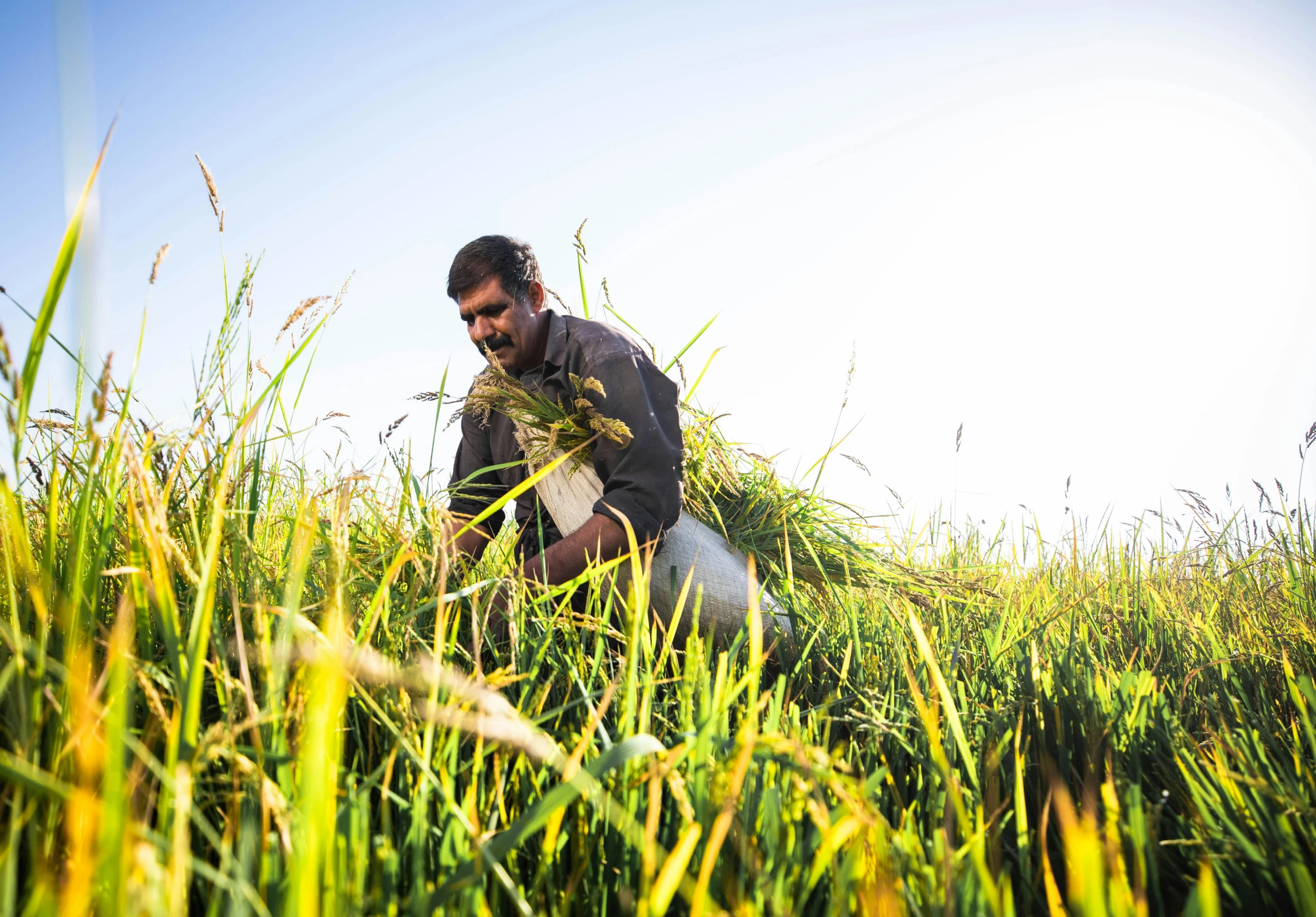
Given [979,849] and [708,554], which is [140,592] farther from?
[708,554]

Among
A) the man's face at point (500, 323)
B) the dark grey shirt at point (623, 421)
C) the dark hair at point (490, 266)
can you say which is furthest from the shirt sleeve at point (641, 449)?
the dark hair at point (490, 266)

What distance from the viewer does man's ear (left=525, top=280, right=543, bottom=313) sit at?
2.77 m

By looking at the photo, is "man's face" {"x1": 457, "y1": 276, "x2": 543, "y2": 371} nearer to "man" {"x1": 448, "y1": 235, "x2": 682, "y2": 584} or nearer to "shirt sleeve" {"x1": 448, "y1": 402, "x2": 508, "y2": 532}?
"man" {"x1": 448, "y1": 235, "x2": 682, "y2": 584}

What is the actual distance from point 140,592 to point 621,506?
3.77 feet

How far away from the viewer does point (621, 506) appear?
1979 mm

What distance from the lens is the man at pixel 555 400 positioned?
2016 mm

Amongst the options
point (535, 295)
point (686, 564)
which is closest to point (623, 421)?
point (686, 564)

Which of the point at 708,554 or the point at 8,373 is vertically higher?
the point at 8,373

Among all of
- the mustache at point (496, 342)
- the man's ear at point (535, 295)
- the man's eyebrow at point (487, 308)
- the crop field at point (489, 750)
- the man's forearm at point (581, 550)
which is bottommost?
the crop field at point (489, 750)

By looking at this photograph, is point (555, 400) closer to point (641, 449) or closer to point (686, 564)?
point (641, 449)

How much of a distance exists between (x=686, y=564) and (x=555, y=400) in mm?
728

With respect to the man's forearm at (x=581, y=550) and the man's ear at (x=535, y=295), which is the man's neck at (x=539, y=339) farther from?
the man's forearm at (x=581, y=550)

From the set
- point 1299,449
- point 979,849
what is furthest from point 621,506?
point 1299,449

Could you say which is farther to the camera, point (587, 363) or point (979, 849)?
point (587, 363)
